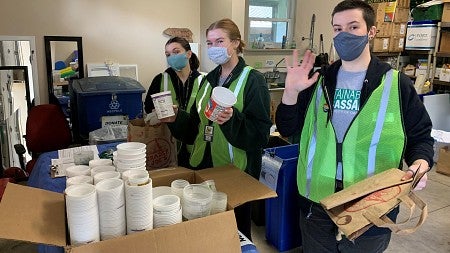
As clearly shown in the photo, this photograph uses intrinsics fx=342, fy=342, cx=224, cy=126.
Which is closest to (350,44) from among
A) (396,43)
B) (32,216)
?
(32,216)

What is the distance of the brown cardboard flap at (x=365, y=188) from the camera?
105 cm

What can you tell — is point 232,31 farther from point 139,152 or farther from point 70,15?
point 70,15

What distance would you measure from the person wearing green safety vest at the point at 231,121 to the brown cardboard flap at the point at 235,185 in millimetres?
210

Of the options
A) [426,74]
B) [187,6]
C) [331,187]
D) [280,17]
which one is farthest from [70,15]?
[426,74]

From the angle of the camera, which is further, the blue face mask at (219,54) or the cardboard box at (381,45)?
the cardboard box at (381,45)

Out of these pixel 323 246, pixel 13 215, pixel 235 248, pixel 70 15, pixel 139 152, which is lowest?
pixel 323 246

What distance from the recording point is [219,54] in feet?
5.83

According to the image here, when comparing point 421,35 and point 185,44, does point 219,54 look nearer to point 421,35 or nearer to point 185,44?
point 185,44

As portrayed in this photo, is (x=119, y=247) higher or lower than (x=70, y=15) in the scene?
lower

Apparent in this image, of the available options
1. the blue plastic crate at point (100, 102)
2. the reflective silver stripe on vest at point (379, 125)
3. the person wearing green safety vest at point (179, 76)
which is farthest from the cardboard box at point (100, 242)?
the blue plastic crate at point (100, 102)

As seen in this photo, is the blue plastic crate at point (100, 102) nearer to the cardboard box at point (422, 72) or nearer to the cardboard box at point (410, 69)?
the cardboard box at point (422, 72)

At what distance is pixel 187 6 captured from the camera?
16.9 feet

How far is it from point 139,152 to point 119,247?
36 cm

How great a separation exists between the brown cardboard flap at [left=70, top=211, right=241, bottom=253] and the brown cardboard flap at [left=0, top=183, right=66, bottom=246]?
0.38 ft
